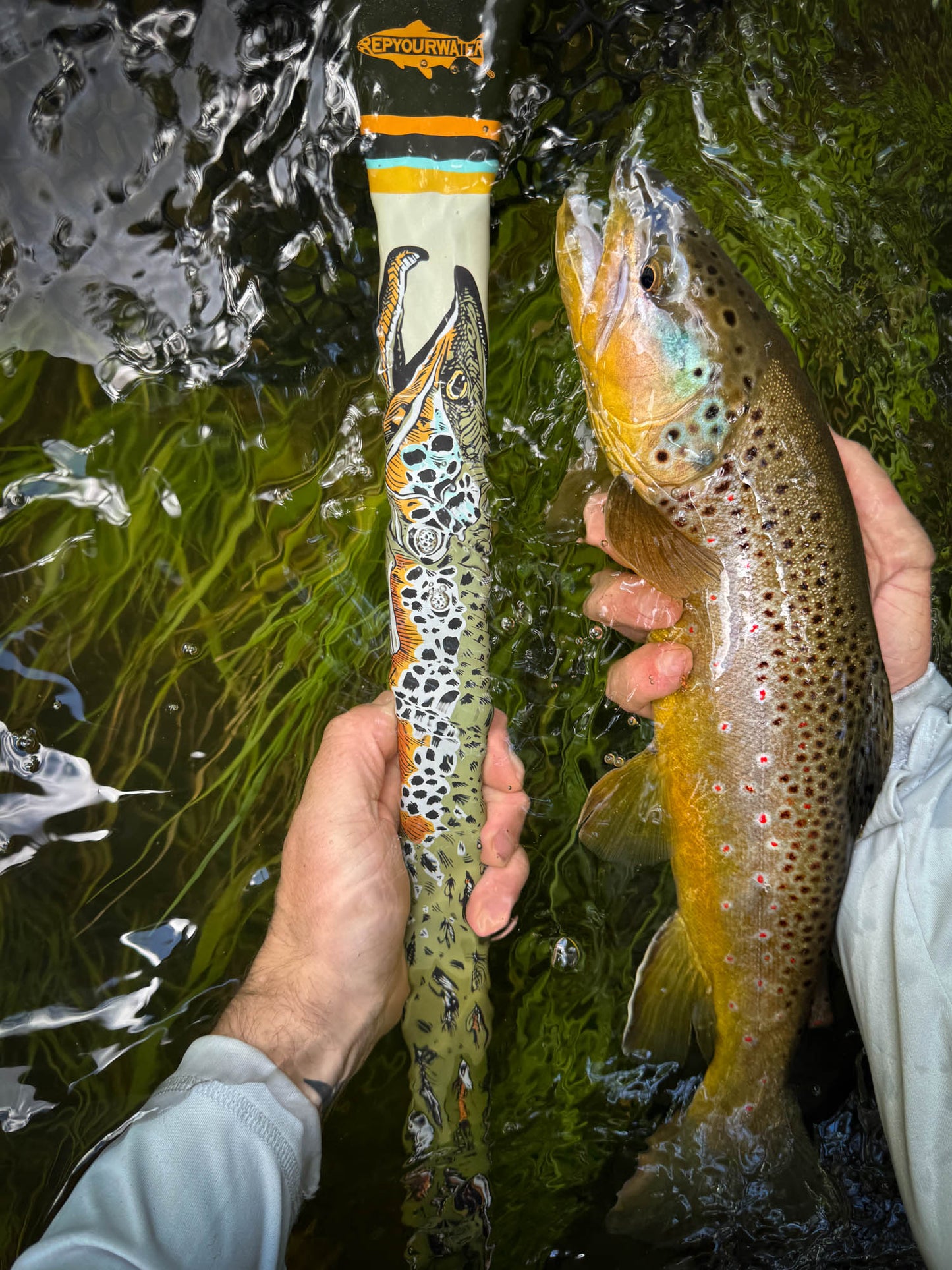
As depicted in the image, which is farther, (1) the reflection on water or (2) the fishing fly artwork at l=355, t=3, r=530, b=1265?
(1) the reflection on water

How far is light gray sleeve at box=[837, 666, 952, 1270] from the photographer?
5.48ft

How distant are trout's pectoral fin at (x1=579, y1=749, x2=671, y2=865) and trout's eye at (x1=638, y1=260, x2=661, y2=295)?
3.03ft

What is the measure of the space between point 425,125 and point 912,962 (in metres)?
1.89

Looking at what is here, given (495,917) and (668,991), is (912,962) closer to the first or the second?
(668,991)

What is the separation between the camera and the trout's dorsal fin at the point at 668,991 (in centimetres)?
193

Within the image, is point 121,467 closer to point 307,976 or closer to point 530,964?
point 307,976

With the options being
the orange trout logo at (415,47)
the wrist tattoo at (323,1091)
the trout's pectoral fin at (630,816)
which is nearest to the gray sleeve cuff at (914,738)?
the trout's pectoral fin at (630,816)

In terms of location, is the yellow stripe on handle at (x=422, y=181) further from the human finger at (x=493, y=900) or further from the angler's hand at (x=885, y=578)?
the human finger at (x=493, y=900)

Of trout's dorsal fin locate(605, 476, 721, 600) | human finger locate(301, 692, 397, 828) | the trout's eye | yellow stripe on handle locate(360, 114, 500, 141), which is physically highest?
yellow stripe on handle locate(360, 114, 500, 141)

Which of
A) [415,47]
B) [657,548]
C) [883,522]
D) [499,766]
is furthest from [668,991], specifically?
[415,47]

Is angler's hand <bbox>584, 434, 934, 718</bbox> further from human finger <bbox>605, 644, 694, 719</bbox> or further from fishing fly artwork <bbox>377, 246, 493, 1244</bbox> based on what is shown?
fishing fly artwork <bbox>377, 246, 493, 1244</bbox>

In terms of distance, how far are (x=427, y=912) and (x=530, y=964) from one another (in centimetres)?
66

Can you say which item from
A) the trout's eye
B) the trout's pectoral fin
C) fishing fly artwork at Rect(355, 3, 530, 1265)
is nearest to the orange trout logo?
fishing fly artwork at Rect(355, 3, 530, 1265)

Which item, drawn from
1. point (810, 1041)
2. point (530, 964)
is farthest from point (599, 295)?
point (810, 1041)
